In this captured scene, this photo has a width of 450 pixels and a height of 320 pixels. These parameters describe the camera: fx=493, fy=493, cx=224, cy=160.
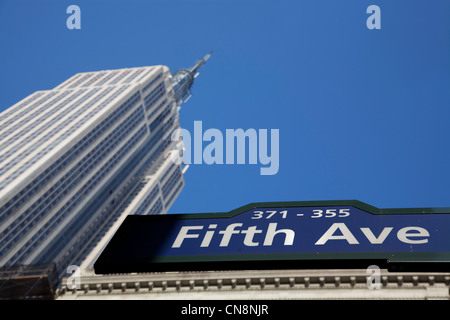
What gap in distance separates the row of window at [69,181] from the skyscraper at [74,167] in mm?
248

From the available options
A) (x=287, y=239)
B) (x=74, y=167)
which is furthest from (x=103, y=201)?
(x=287, y=239)

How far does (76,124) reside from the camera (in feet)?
497

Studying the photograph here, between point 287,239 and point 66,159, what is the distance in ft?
449

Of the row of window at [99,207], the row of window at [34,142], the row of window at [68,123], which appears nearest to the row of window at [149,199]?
the row of window at [99,207]

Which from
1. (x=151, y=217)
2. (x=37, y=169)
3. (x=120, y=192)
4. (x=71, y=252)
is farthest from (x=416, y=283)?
(x=120, y=192)

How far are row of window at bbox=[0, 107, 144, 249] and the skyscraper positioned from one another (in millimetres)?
248

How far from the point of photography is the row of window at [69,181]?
11981 centimetres

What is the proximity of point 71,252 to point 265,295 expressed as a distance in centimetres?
14091

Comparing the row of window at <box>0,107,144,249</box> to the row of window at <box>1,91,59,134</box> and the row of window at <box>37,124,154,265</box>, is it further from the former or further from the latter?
the row of window at <box>1,91,59,134</box>

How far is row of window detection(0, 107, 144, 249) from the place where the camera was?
11981cm

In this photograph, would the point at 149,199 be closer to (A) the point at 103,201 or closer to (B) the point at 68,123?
(A) the point at 103,201

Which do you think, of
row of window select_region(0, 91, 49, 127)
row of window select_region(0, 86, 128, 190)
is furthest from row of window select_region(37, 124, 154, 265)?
row of window select_region(0, 91, 49, 127)

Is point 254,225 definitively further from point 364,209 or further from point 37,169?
point 37,169

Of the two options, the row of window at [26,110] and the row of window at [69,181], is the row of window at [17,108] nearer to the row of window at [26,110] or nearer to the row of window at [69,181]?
the row of window at [26,110]
